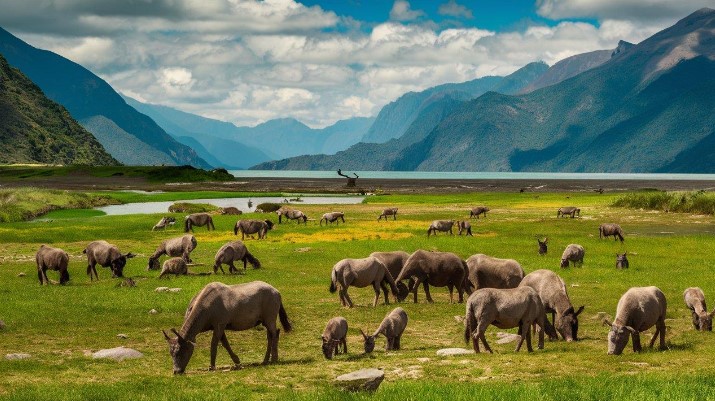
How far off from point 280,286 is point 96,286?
8454mm

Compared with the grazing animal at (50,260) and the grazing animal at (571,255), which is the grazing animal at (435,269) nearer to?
the grazing animal at (571,255)

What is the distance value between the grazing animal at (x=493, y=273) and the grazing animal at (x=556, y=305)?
3944mm

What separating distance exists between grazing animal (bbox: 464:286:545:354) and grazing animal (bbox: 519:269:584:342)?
1146 mm

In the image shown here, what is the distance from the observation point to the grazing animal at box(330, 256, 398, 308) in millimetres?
27125

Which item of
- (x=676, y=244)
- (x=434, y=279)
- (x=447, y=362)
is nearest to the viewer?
(x=447, y=362)

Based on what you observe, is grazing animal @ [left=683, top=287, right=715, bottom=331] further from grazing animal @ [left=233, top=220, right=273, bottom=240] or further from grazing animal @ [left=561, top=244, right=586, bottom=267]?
grazing animal @ [left=233, top=220, right=273, bottom=240]

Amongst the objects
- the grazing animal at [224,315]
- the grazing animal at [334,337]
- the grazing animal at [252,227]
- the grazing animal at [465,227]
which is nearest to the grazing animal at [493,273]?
the grazing animal at [334,337]

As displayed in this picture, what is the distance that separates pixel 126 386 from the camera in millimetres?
15359

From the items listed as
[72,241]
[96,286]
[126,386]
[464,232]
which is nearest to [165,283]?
[96,286]

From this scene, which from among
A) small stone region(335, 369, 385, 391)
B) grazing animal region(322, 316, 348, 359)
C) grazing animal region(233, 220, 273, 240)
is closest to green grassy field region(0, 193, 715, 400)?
small stone region(335, 369, 385, 391)

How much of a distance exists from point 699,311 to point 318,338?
12101 millimetres

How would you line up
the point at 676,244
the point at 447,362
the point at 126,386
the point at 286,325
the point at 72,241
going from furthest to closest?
the point at 72,241
the point at 676,244
the point at 286,325
the point at 447,362
the point at 126,386

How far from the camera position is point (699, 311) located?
22.4 m

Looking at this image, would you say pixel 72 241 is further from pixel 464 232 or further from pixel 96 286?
pixel 464 232
